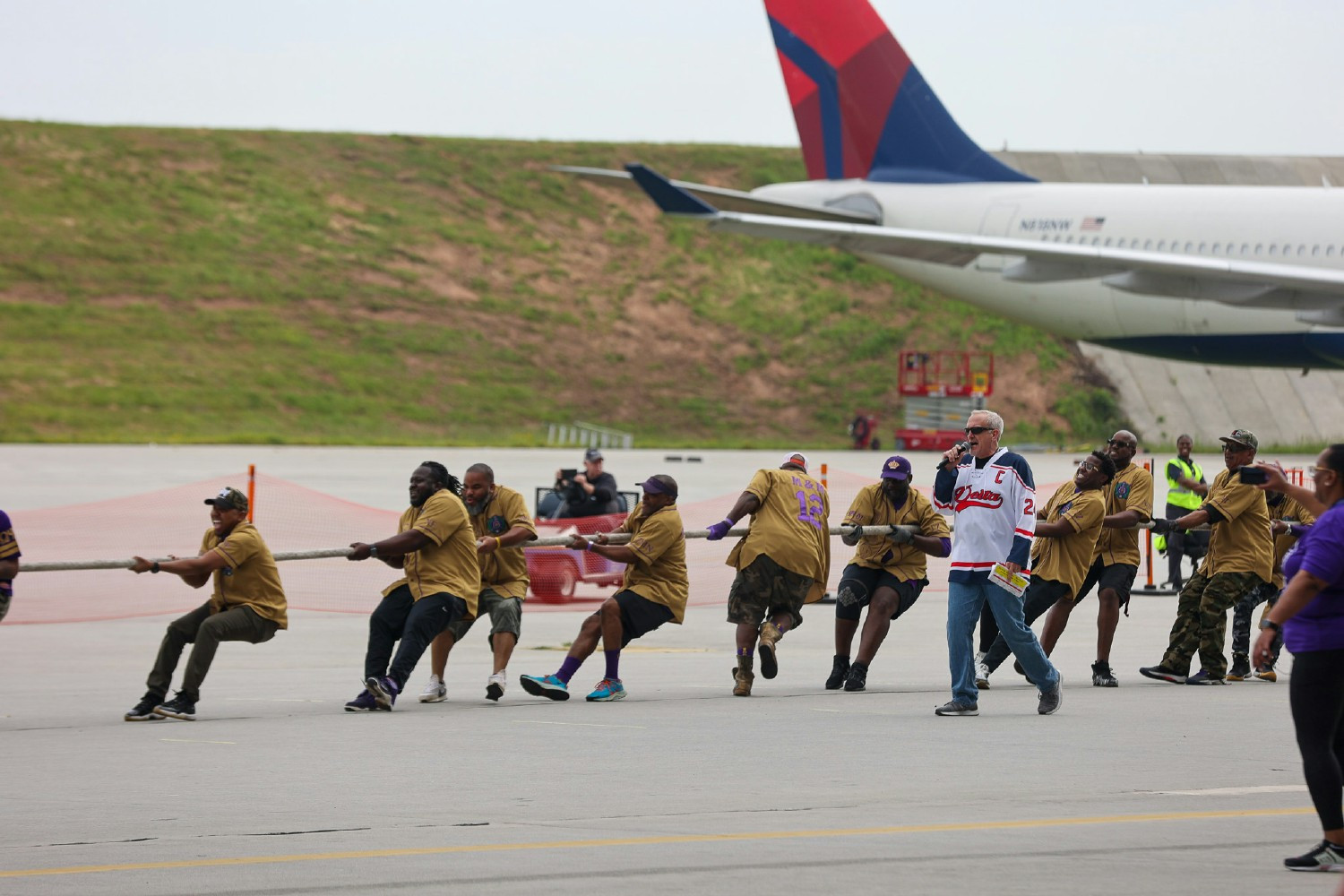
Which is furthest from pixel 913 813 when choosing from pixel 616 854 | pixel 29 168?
pixel 29 168

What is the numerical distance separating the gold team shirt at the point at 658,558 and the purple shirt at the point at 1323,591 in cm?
535

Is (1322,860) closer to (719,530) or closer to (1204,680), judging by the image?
(719,530)

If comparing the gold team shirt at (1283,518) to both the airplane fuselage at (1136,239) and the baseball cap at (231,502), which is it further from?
the airplane fuselage at (1136,239)

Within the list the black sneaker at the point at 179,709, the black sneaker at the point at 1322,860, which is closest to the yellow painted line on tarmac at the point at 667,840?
the black sneaker at the point at 1322,860

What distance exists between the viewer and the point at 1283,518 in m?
12.9

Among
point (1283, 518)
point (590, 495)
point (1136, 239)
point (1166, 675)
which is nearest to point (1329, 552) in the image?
point (1166, 675)

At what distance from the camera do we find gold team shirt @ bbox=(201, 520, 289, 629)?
10.4 metres

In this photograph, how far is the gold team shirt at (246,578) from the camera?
10.4 metres

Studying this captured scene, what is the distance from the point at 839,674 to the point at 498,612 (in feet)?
7.60

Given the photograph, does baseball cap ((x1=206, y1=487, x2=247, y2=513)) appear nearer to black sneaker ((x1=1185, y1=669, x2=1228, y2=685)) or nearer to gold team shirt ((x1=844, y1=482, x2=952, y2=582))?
gold team shirt ((x1=844, y1=482, x2=952, y2=582))

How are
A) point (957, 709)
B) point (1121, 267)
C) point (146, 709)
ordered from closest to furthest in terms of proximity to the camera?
point (146, 709), point (957, 709), point (1121, 267)

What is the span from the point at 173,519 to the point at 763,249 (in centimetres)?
4412

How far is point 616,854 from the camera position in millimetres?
6109

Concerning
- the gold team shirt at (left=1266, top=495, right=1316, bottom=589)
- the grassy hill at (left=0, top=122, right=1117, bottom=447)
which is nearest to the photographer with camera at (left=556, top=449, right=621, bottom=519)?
the gold team shirt at (left=1266, top=495, right=1316, bottom=589)
